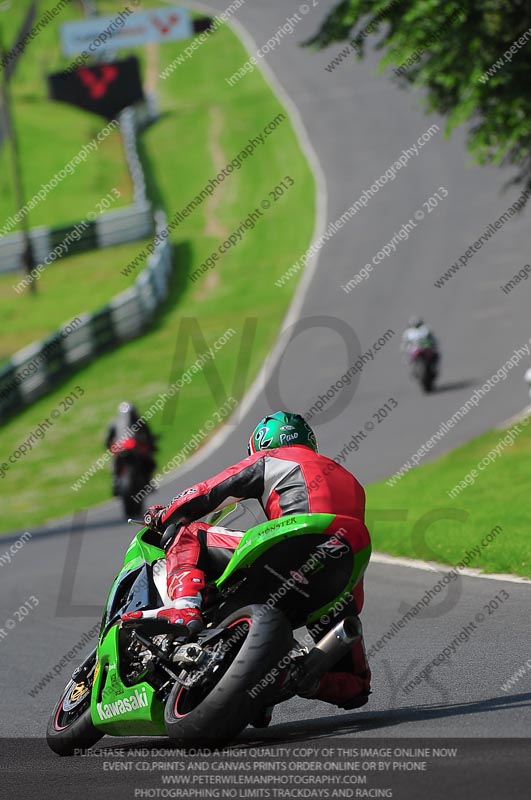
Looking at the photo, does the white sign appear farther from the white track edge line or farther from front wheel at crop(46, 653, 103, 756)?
front wheel at crop(46, 653, 103, 756)

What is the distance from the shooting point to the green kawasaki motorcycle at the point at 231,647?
17.5 ft

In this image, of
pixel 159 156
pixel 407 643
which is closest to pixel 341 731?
pixel 407 643

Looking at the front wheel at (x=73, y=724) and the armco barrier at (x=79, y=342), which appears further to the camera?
the armco barrier at (x=79, y=342)

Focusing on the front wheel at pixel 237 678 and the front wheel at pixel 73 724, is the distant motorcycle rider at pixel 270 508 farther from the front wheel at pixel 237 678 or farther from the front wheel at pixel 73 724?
the front wheel at pixel 73 724

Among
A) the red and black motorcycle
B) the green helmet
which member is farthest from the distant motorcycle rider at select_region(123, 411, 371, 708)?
the red and black motorcycle

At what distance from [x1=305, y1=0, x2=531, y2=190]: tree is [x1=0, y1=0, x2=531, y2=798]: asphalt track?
16.1 feet

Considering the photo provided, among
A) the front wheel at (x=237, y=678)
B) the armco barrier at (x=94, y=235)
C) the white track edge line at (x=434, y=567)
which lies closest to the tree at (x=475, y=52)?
the white track edge line at (x=434, y=567)

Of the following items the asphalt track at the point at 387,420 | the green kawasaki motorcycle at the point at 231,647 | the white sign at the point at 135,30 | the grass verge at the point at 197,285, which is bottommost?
the white sign at the point at 135,30

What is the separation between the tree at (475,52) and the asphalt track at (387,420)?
492 centimetres

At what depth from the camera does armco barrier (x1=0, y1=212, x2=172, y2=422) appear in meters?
27.0

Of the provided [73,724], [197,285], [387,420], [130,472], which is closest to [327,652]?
[73,724]

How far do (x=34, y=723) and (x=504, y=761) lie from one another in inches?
129

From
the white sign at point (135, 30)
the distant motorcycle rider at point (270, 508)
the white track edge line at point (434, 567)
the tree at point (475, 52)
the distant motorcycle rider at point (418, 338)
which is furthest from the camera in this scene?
the white sign at point (135, 30)

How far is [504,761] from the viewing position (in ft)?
15.5
